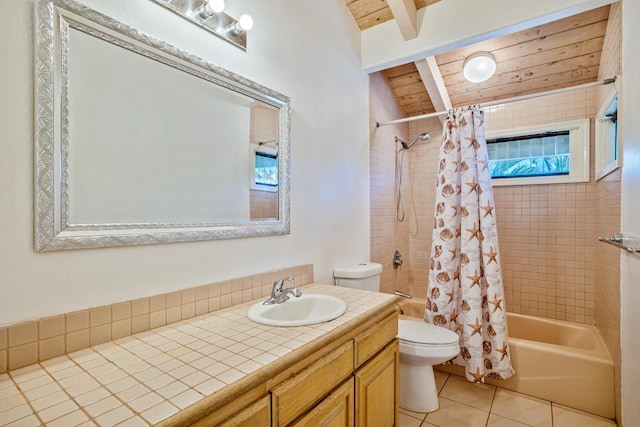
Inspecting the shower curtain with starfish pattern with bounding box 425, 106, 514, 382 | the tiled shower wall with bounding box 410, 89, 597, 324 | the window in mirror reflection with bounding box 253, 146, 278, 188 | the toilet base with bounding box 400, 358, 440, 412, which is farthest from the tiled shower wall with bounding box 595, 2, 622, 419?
the window in mirror reflection with bounding box 253, 146, 278, 188

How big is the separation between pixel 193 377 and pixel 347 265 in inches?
61.1

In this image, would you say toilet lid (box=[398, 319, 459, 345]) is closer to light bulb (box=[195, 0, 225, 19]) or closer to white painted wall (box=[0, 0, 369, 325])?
white painted wall (box=[0, 0, 369, 325])

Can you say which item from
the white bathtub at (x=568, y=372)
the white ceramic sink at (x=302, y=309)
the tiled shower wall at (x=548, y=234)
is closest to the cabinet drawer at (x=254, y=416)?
the white ceramic sink at (x=302, y=309)

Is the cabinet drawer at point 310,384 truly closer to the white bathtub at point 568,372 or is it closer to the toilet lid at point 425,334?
the toilet lid at point 425,334

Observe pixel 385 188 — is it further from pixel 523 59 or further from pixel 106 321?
pixel 106 321

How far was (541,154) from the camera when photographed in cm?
279

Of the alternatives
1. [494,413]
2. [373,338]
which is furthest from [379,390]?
[494,413]

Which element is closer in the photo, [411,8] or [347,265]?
[411,8]

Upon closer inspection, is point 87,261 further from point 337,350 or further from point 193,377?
point 337,350

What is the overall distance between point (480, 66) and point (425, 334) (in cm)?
206

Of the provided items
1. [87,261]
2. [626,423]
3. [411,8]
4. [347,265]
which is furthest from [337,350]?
[411,8]

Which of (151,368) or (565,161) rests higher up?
(565,161)

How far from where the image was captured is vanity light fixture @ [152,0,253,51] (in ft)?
4.01

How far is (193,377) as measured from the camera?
0.77m
